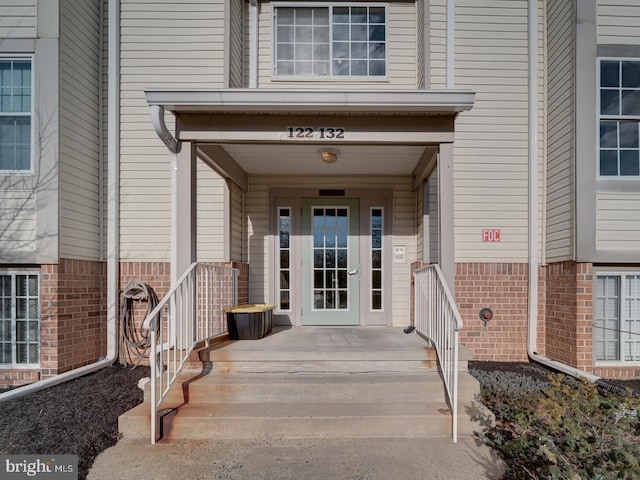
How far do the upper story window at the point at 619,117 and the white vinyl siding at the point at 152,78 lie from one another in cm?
504

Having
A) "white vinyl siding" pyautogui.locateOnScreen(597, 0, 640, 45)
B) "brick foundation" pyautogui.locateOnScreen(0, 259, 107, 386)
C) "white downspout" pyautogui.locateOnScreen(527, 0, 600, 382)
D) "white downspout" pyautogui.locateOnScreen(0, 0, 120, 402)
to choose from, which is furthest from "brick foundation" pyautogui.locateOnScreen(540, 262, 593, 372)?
"brick foundation" pyautogui.locateOnScreen(0, 259, 107, 386)

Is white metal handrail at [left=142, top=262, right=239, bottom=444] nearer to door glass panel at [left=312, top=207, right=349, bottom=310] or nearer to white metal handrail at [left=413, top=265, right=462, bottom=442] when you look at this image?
door glass panel at [left=312, top=207, right=349, bottom=310]

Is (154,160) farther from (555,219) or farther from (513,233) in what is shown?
(555,219)

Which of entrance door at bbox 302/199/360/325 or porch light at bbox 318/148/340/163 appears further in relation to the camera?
entrance door at bbox 302/199/360/325

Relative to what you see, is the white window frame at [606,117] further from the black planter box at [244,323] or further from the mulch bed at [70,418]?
Answer: the mulch bed at [70,418]

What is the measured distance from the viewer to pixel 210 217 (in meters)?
5.45

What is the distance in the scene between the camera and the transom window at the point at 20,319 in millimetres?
4574

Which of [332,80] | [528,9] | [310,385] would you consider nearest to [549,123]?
[528,9]

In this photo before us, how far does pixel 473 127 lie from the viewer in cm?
552

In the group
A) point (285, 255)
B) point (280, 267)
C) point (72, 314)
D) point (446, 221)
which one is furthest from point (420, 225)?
point (72, 314)

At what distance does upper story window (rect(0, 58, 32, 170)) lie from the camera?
15.1ft

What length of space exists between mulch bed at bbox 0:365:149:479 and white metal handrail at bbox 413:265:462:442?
2.84 metres

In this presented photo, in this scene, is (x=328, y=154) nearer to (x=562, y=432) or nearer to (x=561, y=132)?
(x=561, y=132)

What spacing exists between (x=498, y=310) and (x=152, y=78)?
587 centimetres
